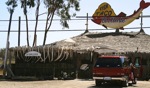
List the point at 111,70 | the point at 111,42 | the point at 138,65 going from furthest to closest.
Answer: the point at 111,42 < the point at 138,65 < the point at 111,70

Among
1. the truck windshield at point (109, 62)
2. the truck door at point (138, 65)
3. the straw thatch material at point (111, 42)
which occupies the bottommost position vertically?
the truck door at point (138, 65)

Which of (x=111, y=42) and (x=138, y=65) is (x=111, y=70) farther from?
(x=111, y=42)

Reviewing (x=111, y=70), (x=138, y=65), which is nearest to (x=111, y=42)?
(x=138, y=65)

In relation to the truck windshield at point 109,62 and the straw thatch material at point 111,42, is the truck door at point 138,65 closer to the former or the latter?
the straw thatch material at point 111,42

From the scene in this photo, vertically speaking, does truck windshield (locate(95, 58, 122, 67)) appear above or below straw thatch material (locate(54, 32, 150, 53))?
below

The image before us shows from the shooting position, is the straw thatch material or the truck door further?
the straw thatch material

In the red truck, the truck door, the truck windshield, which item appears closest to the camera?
the red truck

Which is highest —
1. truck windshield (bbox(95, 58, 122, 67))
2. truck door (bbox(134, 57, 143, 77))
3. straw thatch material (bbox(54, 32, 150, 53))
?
straw thatch material (bbox(54, 32, 150, 53))

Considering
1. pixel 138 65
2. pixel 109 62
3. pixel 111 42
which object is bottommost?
pixel 138 65

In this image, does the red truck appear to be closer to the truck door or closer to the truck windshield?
the truck windshield

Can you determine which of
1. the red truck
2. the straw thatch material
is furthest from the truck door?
the red truck

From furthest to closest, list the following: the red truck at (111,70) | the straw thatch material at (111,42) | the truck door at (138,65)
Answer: the straw thatch material at (111,42)
the truck door at (138,65)
the red truck at (111,70)

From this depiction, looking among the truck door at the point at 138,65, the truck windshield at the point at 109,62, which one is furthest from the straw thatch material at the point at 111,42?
the truck windshield at the point at 109,62

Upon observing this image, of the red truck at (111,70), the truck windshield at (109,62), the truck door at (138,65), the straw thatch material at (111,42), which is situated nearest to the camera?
the red truck at (111,70)
